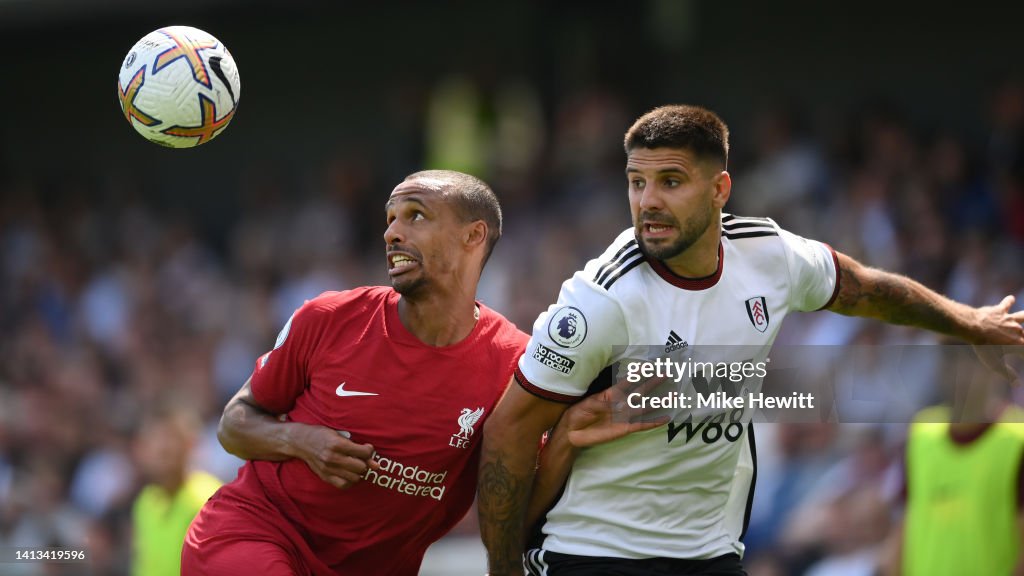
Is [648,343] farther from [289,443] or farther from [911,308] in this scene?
[289,443]

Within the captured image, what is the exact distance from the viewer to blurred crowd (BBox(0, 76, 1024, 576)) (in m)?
9.29

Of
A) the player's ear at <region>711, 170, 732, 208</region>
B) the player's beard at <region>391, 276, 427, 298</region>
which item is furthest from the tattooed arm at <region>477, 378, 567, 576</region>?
the player's ear at <region>711, 170, 732, 208</region>

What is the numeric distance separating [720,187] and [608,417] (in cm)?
100

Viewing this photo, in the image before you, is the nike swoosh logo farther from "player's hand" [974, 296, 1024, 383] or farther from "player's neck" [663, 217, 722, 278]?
"player's hand" [974, 296, 1024, 383]

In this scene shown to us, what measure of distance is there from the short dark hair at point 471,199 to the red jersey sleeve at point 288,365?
732mm

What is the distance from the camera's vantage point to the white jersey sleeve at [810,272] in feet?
18.3

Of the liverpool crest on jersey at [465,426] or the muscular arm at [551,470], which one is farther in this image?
the liverpool crest on jersey at [465,426]

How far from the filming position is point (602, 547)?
529 cm

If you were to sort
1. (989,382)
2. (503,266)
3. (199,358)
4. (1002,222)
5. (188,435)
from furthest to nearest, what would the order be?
1. (199,358)
2. (503,266)
3. (1002,222)
4. (188,435)
5. (989,382)

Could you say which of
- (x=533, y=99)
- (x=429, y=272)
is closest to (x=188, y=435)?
(x=429, y=272)

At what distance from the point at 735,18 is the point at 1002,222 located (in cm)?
530

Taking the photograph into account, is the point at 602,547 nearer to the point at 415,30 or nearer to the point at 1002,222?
the point at 1002,222

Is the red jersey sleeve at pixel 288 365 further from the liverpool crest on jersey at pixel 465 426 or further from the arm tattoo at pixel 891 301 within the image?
the arm tattoo at pixel 891 301

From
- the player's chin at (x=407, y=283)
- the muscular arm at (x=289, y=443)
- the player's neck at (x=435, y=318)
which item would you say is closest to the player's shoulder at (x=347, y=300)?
the player's neck at (x=435, y=318)
